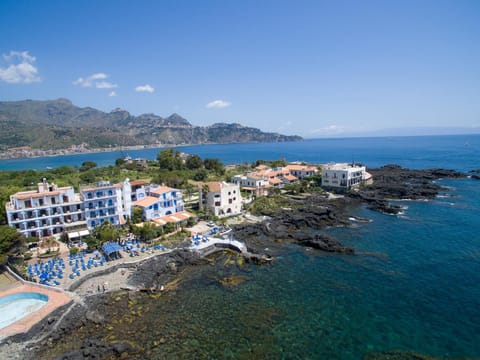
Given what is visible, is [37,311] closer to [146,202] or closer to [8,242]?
[8,242]

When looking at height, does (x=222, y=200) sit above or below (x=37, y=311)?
above

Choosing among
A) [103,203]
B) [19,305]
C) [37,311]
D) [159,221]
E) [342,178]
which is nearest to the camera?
[37,311]

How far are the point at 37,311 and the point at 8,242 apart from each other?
11735 millimetres

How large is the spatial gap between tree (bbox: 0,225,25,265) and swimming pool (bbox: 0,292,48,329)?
19.4ft

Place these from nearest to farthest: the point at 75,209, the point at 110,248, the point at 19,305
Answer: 1. the point at 19,305
2. the point at 110,248
3. the point at 75,209

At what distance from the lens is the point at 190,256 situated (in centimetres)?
3325

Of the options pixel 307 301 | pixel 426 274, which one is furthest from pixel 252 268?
pixel 426 274

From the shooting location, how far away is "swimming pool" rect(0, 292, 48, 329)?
74.1 feet

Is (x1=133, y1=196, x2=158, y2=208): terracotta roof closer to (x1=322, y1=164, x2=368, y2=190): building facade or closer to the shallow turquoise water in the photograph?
the shallow turquoise water

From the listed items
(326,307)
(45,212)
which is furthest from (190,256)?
(45,212)

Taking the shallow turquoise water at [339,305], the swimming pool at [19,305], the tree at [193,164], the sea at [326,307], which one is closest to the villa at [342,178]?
the sea at [326,307]

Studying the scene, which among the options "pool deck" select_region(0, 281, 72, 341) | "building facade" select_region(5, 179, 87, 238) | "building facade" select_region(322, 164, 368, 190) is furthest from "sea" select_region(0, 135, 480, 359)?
"building facade" select_region(322, 164, 368, 190)

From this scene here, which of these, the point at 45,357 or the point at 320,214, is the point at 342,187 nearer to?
the point at 320,214

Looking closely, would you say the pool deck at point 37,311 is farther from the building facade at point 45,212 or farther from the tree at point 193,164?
the tree at point 193,164
